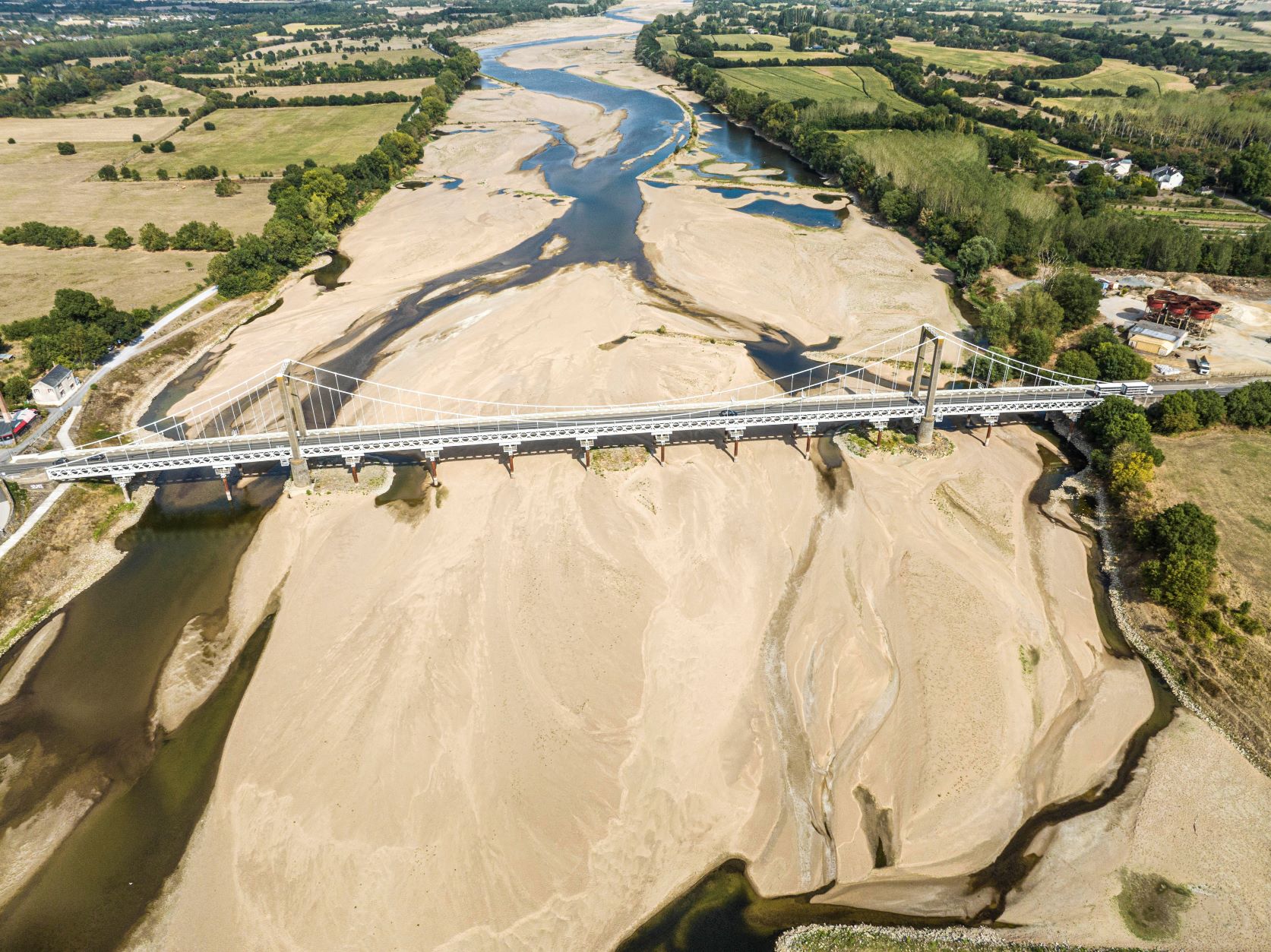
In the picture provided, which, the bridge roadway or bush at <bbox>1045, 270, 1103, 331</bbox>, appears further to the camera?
bush at <bbox>1045, 270, 1103, 331</bbox>

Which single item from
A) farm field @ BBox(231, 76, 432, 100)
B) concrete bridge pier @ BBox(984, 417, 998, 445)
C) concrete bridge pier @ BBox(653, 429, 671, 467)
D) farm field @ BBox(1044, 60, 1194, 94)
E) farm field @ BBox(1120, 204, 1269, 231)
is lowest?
concrete bridge pier @ BBox(984, 417, 998, 445)

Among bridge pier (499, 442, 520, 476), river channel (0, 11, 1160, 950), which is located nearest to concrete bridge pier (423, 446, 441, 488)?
bridge pier (499, 442, 520, 476)

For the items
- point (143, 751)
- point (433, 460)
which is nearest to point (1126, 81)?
point (433, 460)

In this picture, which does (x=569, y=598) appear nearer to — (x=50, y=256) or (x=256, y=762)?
(x=256, y=762)

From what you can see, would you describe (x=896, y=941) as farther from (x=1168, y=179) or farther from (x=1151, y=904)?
(x=1168, y=179)

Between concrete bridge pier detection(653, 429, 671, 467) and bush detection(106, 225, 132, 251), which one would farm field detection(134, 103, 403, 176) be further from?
concrete bridge pier detection(653, 429, 671, 467)

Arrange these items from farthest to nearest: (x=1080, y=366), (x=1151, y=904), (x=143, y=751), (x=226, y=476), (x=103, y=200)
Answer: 1. (x=103, y=200)
2. (x=1080, y=366)
3. (x=226, y=476)
4. (x=143, y=751)
5. (x=1151, y=904)

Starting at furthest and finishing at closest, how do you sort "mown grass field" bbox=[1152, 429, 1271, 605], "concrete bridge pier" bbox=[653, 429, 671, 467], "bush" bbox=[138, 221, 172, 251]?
"bush" bbox=[138, 221, 172, 251] → "concrete bridge pier" bbox=[653, 429, 671, 467] → "mown grass field" bbox=[1152, 429, 1271, 605]

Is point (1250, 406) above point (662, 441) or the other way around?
the other way around
